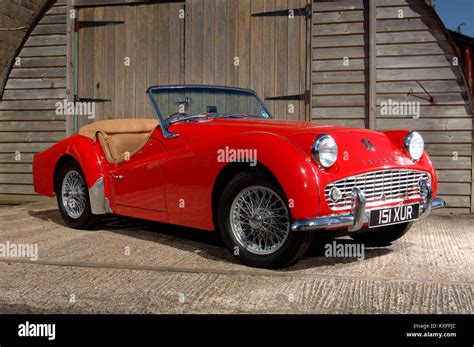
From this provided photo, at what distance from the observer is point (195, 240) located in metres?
5.59

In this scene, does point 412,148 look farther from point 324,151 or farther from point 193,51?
point 193,51

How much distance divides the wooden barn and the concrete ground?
8.02ft

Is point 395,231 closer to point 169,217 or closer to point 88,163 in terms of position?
point 169,217

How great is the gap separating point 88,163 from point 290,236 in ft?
8.18

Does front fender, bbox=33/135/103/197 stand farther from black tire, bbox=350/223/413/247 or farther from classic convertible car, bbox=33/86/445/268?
black tire, bbox=350/223/413/247

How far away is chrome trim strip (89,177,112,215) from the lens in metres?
5.79

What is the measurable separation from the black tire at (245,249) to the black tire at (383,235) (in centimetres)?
123

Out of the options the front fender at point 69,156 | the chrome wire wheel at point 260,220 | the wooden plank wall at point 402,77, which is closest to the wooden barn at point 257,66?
the wooden plank wall at point 402,77

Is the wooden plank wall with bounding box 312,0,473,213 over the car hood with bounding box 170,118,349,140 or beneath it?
over

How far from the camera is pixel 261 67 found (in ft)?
27.4

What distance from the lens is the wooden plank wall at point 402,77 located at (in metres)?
7.79

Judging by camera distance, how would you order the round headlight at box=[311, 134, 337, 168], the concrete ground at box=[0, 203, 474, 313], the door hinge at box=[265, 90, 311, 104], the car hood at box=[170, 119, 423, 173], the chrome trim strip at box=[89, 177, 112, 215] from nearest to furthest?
1. the concrete ground at box=[0, 203, 474, 313]
2. the round headlight at box=[311, 134, 337, 168]
3. the car hood at box=[170, 119, 423, 173]
4. the chrome trim strip at box=[89, 177, 112, 215]
5. the door hinge at box=[265, 90, 311, 104]

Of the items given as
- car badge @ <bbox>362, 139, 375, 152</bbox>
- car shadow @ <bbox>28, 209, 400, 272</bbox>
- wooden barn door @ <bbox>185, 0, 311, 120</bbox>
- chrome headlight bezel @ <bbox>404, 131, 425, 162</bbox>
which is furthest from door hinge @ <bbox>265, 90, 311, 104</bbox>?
car badge @ <bbox>362, 139, 375, 152</bbox>

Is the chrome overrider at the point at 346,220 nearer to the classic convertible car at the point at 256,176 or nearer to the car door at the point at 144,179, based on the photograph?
the classic convertible car at the point at 256,176
